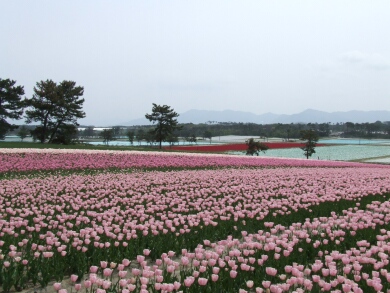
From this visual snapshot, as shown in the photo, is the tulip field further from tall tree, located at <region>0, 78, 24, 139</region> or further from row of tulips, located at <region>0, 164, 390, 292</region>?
tall tree, located at <region>0, 78, 24, 139</region>

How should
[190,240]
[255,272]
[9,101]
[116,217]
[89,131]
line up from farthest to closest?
[89,131] < [9,101] < [116,217] < [190,240] < [255,272]

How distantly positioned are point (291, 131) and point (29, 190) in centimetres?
11817

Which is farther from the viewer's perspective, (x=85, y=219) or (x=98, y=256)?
(x=85, y=219)

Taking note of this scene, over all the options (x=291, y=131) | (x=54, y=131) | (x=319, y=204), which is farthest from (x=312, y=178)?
(x=291, y=131)

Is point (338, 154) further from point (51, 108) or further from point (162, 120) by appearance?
point (51, 108)

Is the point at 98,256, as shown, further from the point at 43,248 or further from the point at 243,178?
the point at 243,178

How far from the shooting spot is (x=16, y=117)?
51.4 metres

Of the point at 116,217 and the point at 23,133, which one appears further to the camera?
the point at 23,133

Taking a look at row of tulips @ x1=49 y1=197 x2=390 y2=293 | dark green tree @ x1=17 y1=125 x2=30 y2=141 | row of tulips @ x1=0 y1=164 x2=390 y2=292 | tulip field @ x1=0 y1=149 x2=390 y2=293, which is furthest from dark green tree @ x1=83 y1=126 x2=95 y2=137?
row of tulips @ x1=49 y1=197 x2=390 y2=293

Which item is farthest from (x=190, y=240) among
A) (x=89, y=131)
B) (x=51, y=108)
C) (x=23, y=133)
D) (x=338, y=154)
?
(x=89, y=131)

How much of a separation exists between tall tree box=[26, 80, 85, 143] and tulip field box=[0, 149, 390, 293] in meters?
38.6

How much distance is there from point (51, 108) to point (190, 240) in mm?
49669

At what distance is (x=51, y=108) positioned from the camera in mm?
52156

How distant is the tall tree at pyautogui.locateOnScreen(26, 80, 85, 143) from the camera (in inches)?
2041
